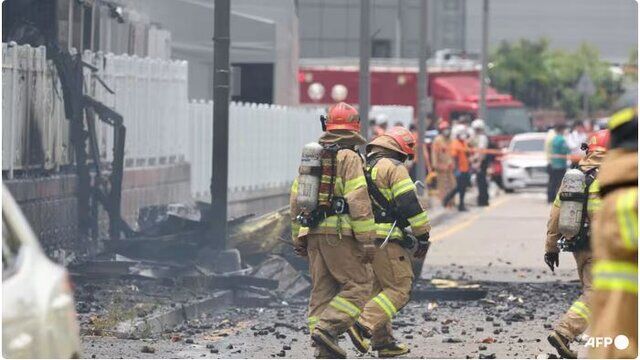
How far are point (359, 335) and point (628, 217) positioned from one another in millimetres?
5884

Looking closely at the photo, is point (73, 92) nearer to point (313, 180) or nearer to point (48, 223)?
point (48, 223)

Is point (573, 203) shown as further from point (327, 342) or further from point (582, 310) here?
point (327, 342)

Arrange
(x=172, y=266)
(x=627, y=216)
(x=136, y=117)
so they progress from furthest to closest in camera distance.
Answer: (x=136, y=117), (x=172, y=266), (x=627, y=216)

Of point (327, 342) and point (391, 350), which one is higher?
point (327, 342)

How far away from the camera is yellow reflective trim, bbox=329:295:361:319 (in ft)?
36.1

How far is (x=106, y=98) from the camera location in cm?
1756

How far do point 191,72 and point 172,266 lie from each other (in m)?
4.77

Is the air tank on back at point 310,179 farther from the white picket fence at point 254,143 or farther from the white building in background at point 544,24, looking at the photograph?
the white building in background at point 544,24

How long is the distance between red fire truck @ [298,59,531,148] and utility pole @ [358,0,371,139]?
9.60m

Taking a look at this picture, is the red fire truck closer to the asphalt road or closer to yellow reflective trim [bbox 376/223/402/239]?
the asphalt road

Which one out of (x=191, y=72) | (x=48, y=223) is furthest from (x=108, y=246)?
(x=191, y=72)

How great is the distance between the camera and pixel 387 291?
1147 cm

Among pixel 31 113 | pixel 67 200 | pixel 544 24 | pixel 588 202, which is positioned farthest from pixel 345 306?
pixel 544 24

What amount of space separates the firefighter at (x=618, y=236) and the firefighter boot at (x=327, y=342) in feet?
16.5
